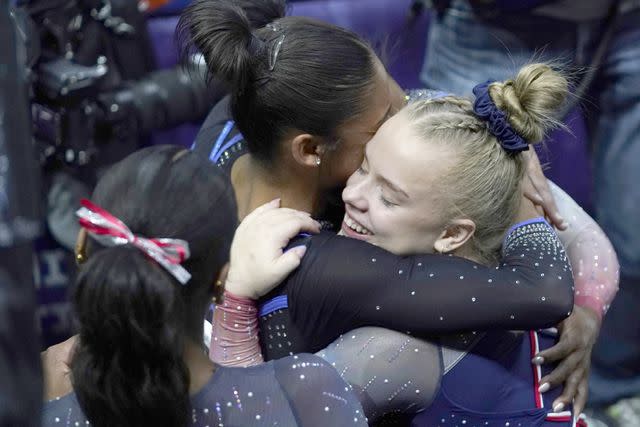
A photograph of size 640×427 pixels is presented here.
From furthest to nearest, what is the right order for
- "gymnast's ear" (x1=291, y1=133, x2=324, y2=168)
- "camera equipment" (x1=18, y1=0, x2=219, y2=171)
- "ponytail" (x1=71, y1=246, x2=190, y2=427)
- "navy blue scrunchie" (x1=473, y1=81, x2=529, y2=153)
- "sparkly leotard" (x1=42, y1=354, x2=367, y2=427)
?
"camera equipment" (x1=18, y1=0, x2=219, y2=171)
"gymnast's ear" (x1=291, y1=133, x2=324, y2=168)
"navy blue scrunchie" (x1=473, y1=81, x2=529, y2=153)
"sparkly leotard" (x1=42, y1=354, x2=367, y2=427)
"ponytail" (x1=71, y1=246, x2=190, y2=427)

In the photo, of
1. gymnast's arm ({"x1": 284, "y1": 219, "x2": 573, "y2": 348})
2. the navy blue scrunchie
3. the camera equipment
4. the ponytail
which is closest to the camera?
the ponytail

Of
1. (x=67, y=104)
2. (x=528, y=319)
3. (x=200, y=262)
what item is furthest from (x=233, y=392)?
(x=67, y=104)

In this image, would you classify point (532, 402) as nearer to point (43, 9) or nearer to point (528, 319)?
point (528, 319)

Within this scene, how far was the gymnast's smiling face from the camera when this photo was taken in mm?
1370

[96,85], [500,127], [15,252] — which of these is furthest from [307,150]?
[96,85]

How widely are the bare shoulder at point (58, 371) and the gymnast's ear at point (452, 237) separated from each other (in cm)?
54

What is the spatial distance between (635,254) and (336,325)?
60.1 inches

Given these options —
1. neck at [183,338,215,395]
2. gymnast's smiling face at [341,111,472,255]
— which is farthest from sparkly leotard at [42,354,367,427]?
gymnast's smiling face at [341,111,472,255]

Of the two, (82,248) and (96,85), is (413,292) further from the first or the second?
(96,85)

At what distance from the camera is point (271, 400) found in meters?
1.14

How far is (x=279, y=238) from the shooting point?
1.36m

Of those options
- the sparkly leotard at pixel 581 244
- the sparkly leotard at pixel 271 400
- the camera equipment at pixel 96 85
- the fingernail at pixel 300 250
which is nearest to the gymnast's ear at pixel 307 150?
the sparkly leotard at pixel 581 244

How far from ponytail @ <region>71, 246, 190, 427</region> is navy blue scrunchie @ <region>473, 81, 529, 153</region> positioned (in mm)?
567

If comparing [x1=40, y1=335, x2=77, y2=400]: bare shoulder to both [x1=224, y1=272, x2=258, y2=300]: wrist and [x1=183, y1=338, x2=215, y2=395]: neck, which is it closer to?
[x1=183, y1=338, x2=215, y2=395]: neck
